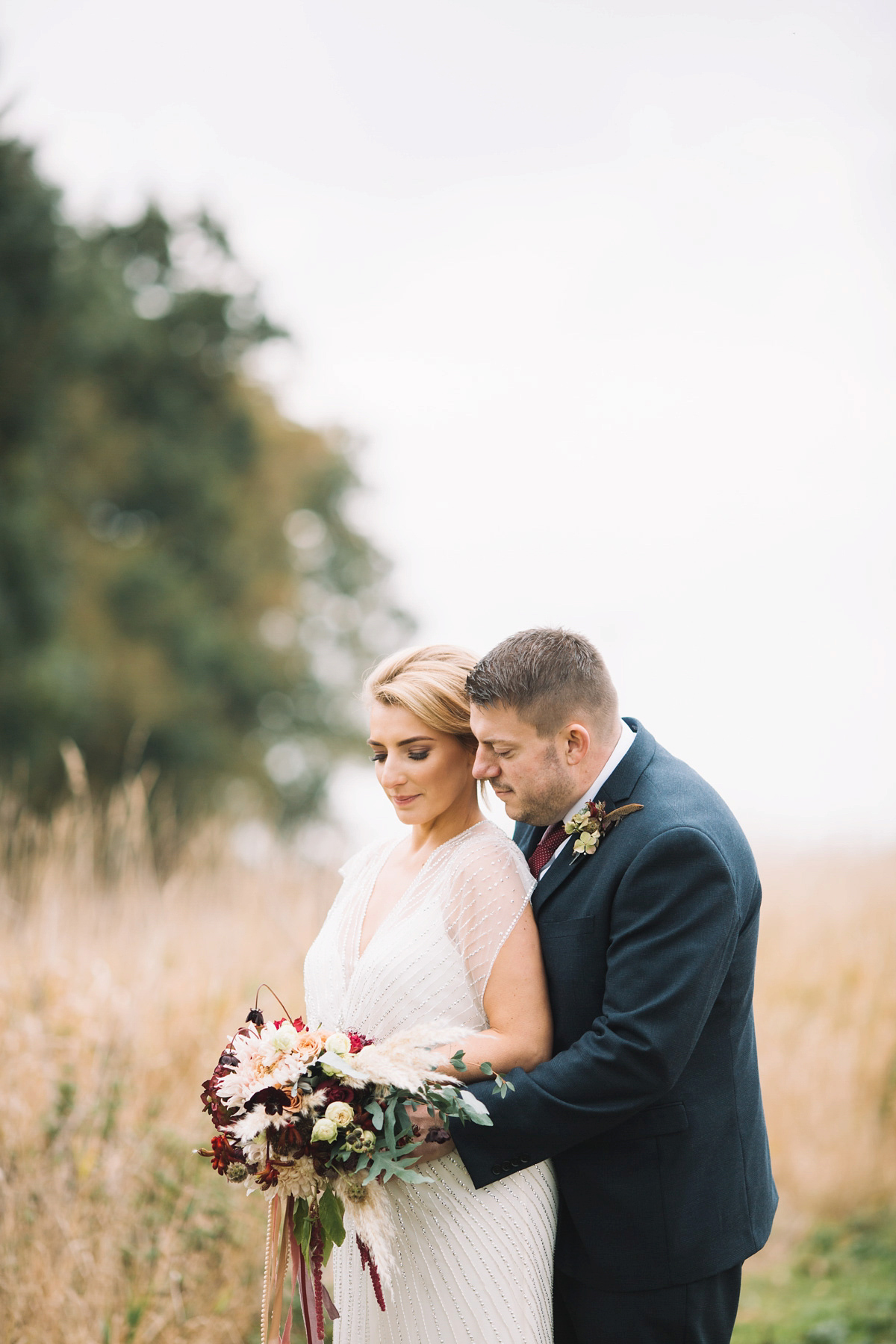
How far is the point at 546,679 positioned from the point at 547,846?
57cm

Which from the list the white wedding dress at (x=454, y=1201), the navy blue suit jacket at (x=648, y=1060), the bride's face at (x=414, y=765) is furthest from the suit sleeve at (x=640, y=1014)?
the bride's face at (x=414, y=765)

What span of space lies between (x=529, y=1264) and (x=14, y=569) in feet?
44.6

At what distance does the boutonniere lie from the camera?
9.25ft

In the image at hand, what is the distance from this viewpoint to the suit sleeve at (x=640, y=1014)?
2.54 m

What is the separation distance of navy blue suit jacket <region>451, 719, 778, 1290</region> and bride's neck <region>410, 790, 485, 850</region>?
0.36m

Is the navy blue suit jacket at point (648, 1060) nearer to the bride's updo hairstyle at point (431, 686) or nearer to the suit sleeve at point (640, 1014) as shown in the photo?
the suit sleeve at point (640, 1014)

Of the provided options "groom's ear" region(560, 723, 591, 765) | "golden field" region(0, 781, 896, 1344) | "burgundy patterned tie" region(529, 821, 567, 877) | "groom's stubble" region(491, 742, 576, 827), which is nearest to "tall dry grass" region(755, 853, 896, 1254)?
"golden field" region(0, 781, 896, 1344)

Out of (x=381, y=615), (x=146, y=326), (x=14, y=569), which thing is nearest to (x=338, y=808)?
(x=381, y=615)

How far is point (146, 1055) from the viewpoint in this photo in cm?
504

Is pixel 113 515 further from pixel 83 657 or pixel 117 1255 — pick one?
pixel 117 1255

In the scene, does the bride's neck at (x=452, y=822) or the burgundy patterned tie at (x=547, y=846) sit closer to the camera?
the burgundy patterned tie at (x=547, y=846)

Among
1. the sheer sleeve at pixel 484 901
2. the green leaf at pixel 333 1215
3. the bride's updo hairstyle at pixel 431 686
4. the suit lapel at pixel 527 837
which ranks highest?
the bride's updo hairstyle at pixel 431 686

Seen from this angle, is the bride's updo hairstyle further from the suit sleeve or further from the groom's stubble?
the suit sleeve

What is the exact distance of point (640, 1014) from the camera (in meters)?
2.53
